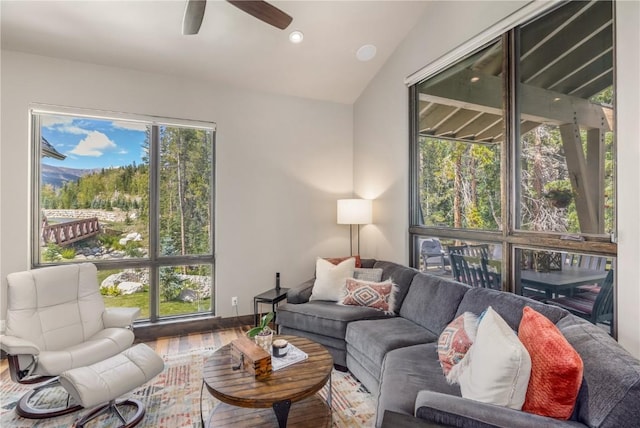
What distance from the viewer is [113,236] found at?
11.2ft

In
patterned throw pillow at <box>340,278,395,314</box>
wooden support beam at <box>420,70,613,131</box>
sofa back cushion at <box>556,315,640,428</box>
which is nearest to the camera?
sofa back cushion at <box>556,315,640,428</box>

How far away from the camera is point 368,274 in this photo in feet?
10.9

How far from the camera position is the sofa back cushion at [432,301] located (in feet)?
7.90

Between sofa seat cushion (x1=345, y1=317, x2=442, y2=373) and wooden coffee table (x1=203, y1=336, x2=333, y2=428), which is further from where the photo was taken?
sofa seat cushion (x1=345, y1=317, x2=442, y2=373)

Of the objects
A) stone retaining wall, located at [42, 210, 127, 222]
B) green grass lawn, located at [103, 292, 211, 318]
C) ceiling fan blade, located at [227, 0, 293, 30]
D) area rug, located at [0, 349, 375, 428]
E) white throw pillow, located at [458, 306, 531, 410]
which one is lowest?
area rug, located at [0, 349, 375, 428]

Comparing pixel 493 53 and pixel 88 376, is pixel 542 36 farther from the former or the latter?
pixel 88 376

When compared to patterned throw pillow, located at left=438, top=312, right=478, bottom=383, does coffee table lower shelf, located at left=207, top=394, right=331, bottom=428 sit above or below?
below

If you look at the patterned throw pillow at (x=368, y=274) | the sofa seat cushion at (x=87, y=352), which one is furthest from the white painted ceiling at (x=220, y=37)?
the sofa seat cushion at (x=87, y=352)

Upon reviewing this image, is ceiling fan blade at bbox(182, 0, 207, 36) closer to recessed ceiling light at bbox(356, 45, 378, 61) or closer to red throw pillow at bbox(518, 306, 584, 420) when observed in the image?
recessed ceiling light at bbox(356, 45, 378, 61)

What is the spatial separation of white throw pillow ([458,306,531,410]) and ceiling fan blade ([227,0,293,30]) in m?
2.29

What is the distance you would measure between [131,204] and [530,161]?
3763 millimetres

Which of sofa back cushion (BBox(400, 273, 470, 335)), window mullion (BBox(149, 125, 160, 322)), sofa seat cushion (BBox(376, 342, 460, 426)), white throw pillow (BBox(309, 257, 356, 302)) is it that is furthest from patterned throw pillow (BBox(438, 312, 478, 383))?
window mullion (BBox(149, 125, 160, 322))

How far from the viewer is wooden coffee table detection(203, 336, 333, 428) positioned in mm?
1647

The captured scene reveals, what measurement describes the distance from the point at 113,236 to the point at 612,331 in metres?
4.20
